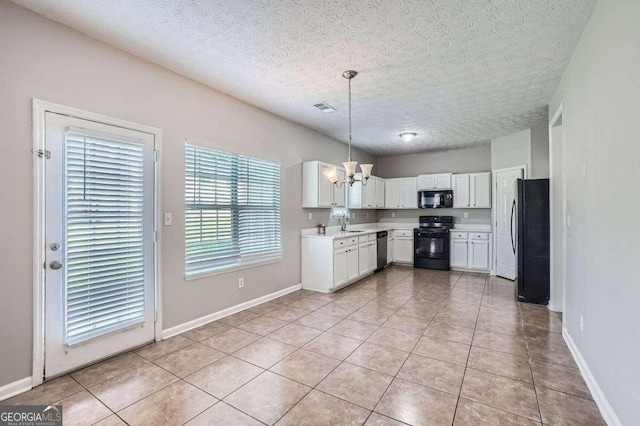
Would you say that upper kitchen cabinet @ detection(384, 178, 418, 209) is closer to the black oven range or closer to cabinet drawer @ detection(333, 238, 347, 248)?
the black oven range

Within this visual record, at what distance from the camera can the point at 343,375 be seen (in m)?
2.42

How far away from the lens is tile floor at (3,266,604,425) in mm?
1961

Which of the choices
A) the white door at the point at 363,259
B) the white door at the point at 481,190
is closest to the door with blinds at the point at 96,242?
the white door at the point at 363,259

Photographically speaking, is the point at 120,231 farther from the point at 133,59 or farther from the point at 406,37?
the point at 406,37

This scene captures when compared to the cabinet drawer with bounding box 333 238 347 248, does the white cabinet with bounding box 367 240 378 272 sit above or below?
below

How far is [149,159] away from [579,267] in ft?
13.4

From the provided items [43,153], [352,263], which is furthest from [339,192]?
[43,153]

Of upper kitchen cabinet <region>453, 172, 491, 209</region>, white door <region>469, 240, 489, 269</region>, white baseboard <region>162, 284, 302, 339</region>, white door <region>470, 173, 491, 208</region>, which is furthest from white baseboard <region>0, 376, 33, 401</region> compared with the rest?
white door <region>470, 173, 491, 208</region>

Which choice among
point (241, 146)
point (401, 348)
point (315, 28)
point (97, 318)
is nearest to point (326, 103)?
point (241, 146)

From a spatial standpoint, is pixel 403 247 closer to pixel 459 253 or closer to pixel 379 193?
pixel 459 253

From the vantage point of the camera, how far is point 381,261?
6.56m

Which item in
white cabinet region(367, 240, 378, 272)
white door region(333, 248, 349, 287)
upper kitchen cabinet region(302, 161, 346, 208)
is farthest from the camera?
white cabinet region(367, 240, 378, 272)

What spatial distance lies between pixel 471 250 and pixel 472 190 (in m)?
1.30

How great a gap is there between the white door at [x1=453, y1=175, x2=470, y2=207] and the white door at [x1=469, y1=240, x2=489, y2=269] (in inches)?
34.4
